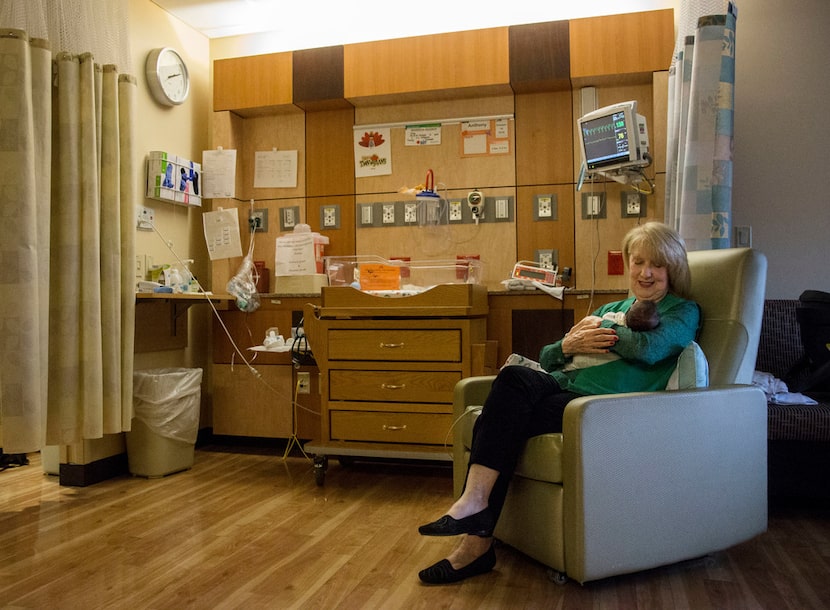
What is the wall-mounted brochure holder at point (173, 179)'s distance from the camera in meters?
3.59

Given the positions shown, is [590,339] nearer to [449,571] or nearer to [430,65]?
[449,571]

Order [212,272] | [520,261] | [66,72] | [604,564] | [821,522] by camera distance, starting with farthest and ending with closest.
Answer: [212,272] → [520,261] → [66,72] → [821,522] → [604,564]

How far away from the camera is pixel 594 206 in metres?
3.61

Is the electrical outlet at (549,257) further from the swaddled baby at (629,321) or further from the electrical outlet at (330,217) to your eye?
the swaddled baby at (629,321)

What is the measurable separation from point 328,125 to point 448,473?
2.12 meters

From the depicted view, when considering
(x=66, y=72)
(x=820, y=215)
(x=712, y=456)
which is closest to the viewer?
(x=712, y=456)

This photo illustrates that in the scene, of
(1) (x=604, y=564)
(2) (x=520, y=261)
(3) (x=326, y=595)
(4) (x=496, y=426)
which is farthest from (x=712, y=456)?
(2) (x=520, y=261)

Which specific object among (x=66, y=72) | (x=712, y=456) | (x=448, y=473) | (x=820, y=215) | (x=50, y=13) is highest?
(x=50, y=13)

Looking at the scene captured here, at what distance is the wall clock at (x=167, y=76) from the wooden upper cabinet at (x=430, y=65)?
3.08ft

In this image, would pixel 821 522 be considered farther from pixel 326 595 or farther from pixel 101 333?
pixel 101 333

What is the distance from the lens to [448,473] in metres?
3.36

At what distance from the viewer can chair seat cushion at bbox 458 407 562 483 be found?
1.90 meters

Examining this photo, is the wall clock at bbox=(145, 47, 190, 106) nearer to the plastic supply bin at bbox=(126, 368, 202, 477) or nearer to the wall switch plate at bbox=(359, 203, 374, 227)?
the wall switch plate at bbox=(359, 203, 374, 227)

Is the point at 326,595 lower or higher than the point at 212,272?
lower
